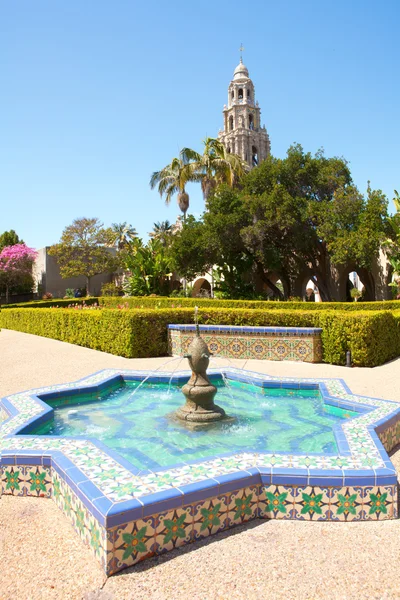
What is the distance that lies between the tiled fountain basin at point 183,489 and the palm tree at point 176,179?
24.9 m

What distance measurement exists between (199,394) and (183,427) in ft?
1.59

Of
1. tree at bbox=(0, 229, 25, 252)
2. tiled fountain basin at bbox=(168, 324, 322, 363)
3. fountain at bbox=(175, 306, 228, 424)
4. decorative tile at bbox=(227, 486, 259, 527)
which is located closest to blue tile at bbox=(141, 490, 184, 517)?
decorative tile at bbox=(227, 486, 259, 527)

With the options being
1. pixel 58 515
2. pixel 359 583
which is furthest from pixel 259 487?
pixel 58 515

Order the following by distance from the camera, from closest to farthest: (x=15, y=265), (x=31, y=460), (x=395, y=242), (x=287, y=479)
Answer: (x=287, y=479)
(x=31, y=460)
(x=395, y=242)
(x=15, y=265)

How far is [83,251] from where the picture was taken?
38906 millimetres

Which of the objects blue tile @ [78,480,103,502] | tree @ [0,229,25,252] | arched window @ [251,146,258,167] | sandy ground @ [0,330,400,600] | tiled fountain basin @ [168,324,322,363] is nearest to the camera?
sandy ground @ [0,330,400,600]

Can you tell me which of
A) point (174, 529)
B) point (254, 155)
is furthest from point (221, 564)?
point (254, 155)

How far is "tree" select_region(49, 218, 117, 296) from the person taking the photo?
125 feet

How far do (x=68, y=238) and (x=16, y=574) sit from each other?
123ft

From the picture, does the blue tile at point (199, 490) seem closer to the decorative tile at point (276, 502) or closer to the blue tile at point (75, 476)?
the decorative tile at point (276, 502)

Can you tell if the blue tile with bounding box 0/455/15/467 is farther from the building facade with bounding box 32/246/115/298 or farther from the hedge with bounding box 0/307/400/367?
the building facade with bounding box 32/246/115/298

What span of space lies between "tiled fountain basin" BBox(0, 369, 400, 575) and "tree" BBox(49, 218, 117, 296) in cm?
3468

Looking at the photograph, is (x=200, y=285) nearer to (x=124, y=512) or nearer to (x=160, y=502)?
(x=160, y=502)

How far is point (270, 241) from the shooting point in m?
24.3
